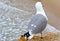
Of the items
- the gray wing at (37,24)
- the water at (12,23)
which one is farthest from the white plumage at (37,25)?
the water at (12,23)

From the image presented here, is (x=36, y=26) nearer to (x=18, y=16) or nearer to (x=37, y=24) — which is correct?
(x=37, y=24)

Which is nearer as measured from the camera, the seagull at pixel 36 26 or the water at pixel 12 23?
the seagull at pixel 36 26

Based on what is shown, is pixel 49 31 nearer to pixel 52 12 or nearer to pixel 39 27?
pixel 39 27

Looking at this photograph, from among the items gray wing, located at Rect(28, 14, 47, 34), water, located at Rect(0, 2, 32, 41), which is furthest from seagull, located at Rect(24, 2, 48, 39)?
water, located at Rect(0, 2, 32, 41)

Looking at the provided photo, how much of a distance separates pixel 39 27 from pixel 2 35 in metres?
0.45

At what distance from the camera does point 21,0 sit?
2365 millimetres

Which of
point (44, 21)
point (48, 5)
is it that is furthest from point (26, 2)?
point (44, 21)

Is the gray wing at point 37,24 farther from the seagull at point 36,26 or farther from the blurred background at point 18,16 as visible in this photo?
the blurred background at point 18,16

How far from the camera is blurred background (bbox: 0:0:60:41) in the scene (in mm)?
1536

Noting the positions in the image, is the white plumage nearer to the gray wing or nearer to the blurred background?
the gray wing

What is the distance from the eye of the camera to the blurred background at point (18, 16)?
5.04 feet

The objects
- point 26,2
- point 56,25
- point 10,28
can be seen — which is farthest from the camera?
point 26,2

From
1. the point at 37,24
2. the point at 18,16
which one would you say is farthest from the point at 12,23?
the point at 37,24

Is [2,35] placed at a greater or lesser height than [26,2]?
lesser
